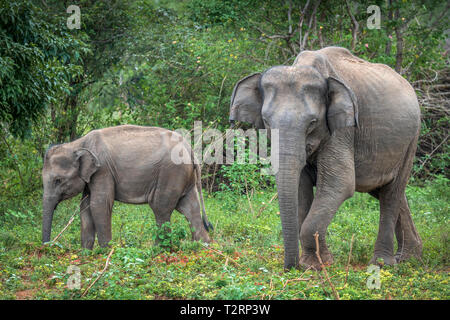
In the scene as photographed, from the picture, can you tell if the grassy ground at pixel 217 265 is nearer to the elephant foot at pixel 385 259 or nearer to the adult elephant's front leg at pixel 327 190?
the elephant foot at pixel 385 259

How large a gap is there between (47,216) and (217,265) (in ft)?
7.95

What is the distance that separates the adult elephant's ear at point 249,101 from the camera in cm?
635

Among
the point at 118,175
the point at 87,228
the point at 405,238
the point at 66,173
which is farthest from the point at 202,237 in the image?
the point at 405,238

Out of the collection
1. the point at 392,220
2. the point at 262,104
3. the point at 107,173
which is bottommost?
the point at 392,220

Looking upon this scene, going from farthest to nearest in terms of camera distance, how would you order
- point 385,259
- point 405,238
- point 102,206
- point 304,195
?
→ point 102,206, point 405,238, point 385,259, point 304,195

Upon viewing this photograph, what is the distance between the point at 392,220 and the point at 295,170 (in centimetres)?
192

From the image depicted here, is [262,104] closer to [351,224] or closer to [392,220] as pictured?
[392,220]

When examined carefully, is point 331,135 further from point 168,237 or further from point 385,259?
point 168,237

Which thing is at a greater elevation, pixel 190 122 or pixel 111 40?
pixel 111 40

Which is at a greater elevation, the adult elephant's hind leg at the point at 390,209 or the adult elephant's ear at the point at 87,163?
the adult elephant's ear at the point at 87,163

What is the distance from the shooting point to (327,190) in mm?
6051

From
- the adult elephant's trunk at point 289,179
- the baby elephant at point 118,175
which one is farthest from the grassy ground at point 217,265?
the adult elephant's trunk at point 289,179

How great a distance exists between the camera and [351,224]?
899 cm
